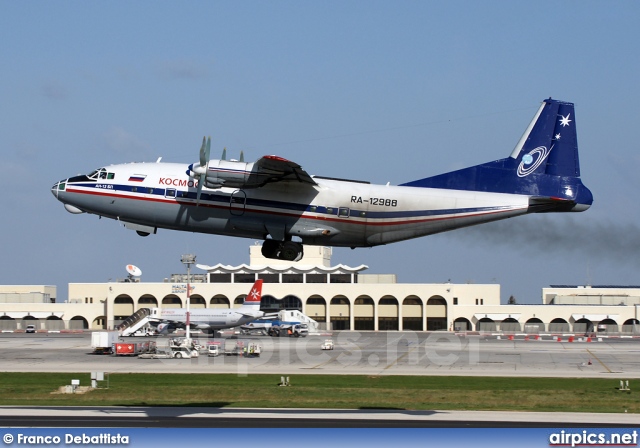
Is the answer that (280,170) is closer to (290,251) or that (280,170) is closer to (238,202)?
(238,202)

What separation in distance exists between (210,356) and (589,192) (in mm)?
45874

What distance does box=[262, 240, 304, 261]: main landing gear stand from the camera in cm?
3862

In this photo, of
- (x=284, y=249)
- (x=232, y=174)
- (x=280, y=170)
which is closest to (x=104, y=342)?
(x=284, y=249)

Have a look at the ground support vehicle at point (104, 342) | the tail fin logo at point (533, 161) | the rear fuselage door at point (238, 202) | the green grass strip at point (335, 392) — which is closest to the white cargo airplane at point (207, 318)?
the ground support vehicle at point (104, 342)

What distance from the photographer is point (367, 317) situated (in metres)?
135

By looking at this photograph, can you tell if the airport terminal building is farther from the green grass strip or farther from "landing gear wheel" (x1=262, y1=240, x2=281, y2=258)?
"landing gear wheel" (x1=262, y1=240, x2=281, y2=258)

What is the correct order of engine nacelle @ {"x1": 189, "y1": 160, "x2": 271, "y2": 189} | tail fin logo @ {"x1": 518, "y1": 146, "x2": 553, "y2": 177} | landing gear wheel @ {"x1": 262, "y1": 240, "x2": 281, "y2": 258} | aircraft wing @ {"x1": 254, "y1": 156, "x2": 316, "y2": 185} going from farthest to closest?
tail fin logo @ {"x1": 518, "y1": 146, "x2": 553, "y2": 177}, landing gear wheel @ {"x1": 262, "y1": 240, "x2": 281, "y2": 258}, engine nacelle @ {"x1": 189, "y1": 160, "x2": 271, "y2": 189}, aircraft wing @ {"x1": 254, "y1": 156, "x2": 316, "y2": 185}

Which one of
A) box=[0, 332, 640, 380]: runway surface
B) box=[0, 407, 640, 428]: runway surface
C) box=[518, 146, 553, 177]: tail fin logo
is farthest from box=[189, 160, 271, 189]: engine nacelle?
box=[0, 332, 640, 380]: runway surface

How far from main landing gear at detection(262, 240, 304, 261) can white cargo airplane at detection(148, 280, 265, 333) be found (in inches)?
2700

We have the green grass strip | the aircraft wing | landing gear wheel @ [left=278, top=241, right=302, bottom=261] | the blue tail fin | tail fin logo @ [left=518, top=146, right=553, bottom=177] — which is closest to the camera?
the aircraft wing

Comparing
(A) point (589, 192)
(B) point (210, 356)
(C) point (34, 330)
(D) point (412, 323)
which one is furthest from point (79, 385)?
(D) point (412, 323)

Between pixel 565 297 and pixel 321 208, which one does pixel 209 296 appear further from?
pixel 321 208

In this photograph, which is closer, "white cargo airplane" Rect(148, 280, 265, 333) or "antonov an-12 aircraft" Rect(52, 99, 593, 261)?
"antonov an-12 aircraft" Rect(52, 99, 593, 261)

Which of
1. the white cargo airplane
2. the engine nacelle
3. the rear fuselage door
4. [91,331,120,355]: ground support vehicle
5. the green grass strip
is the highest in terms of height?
the engine nacelle
